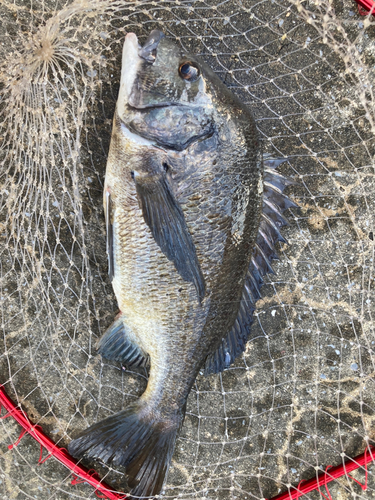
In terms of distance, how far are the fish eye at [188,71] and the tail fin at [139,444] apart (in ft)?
5.11

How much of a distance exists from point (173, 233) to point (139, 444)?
109cm

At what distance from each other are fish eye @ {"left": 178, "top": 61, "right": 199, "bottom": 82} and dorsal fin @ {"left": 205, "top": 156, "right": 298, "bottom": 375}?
50cm

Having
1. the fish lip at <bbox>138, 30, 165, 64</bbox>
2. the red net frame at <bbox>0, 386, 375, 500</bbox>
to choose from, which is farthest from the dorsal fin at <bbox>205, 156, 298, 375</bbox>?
the red net frame at <bbox>0, 386, 375, 500</bbox>

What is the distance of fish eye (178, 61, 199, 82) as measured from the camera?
4.37 ft

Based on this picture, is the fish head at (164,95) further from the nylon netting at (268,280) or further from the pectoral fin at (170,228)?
the nylon netting at (268,280)

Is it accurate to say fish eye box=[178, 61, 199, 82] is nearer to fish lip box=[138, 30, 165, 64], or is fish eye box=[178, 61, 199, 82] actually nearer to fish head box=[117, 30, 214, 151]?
fish head box=[117, 30, 214, 151]

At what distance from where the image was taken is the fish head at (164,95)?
131 centimetres

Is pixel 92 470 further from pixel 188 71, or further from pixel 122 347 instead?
pixel 188 71

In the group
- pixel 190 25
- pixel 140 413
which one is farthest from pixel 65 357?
pixel 190 25

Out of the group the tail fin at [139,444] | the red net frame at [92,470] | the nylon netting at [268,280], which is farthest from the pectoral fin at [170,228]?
the red net frame at [92,470]

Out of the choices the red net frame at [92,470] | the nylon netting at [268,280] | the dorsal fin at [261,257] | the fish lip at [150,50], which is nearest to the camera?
the fish lip at [150,50]

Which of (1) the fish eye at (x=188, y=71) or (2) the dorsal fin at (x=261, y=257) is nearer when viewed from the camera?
(1) the fish eye at (x=188, y=71)

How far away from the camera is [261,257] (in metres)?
1.63

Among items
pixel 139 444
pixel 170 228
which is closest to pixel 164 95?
pixel 170 228
